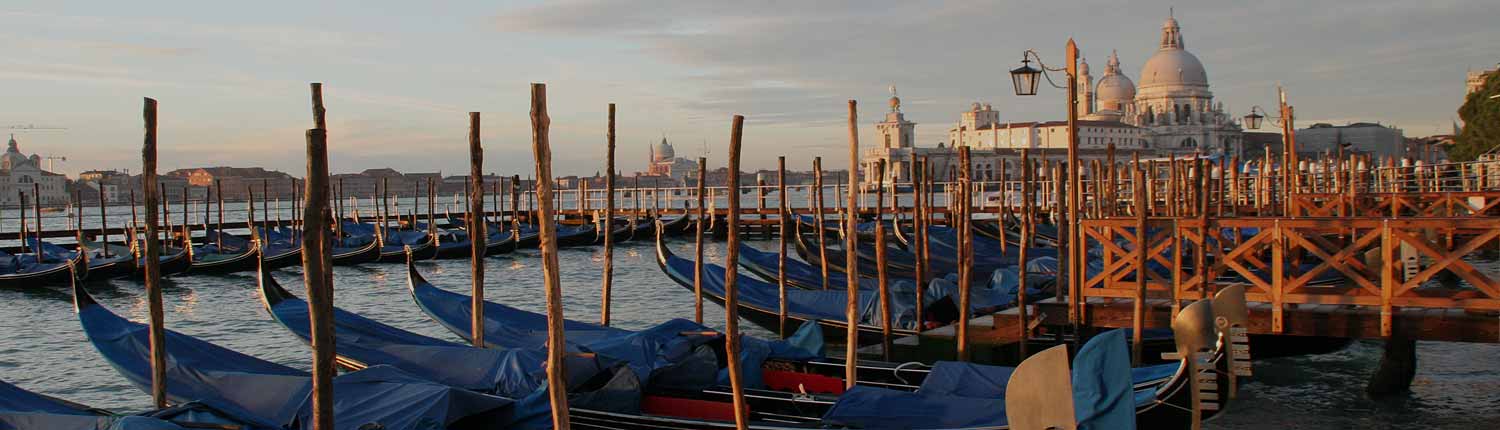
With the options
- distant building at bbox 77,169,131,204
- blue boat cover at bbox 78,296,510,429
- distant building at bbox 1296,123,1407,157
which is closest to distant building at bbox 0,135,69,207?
distant building at bbox 77,169,131,204

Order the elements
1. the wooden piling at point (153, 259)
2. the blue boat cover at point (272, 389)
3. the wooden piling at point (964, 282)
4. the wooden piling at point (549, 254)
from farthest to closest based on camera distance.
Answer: the wooden piling at point (964, 282), the wooden piling at point (153, 259), the blue boat cover at point (272, 389), the wooden piling at point (549, 254)

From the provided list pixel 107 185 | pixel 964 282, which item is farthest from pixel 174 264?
pixel 107 185

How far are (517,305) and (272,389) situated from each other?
8646mm

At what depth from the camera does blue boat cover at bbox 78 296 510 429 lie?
450 centimetres

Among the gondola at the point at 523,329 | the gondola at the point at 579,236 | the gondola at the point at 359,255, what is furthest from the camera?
the gondola at the point at 579,236

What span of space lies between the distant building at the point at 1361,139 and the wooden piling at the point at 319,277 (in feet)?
272

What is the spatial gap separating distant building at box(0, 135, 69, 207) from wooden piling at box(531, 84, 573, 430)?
72.5m

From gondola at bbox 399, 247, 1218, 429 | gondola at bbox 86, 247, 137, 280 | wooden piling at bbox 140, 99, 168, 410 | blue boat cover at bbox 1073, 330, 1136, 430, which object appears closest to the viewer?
blue boat cover at bbox 1073, 330, 1136, 430

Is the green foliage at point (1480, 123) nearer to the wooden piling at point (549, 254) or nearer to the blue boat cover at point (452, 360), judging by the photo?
the blue boat cover at point (452, 360)

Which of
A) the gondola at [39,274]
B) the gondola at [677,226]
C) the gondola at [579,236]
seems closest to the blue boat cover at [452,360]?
the gondola at [39,274]

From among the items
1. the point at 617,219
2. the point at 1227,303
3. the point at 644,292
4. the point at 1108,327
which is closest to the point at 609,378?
the point at 1227,303

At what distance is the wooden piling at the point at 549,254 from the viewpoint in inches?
163

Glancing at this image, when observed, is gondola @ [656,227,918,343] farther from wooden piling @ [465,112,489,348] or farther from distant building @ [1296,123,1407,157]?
distant building @ [1296,123,1407,157]

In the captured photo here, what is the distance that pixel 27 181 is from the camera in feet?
242
